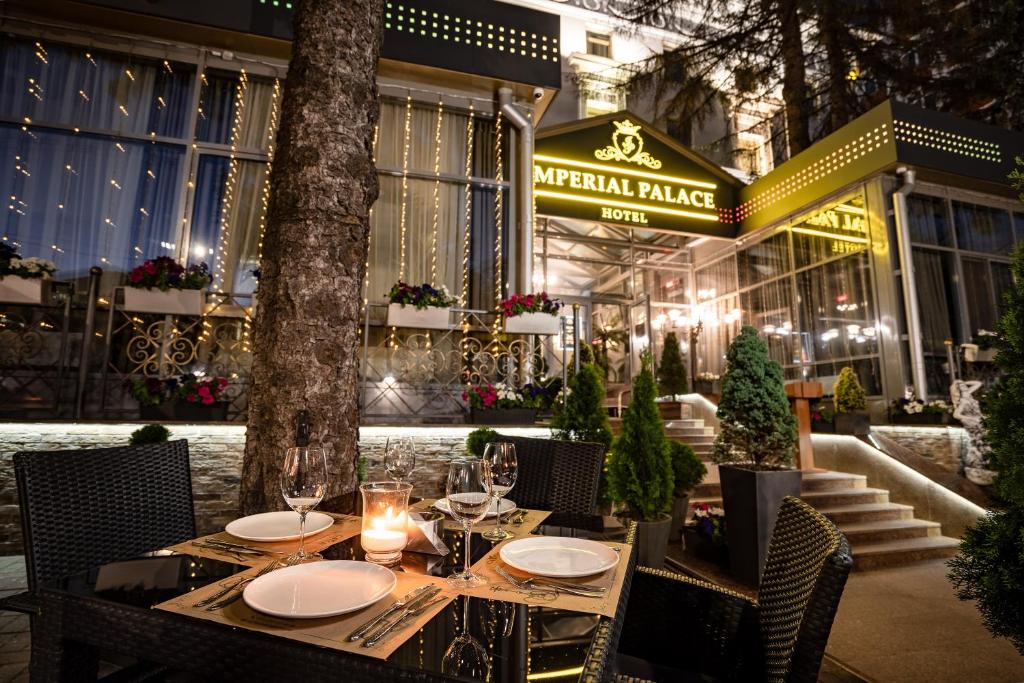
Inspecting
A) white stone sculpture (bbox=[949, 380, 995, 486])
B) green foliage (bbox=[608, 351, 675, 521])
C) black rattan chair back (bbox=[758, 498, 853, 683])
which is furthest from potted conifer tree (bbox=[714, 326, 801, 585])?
white stone sculpture (bbox=[949, 380, 995, 486])

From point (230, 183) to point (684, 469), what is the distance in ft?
19.9

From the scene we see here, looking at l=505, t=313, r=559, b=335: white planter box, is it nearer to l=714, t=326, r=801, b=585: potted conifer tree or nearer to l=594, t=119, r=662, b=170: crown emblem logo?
l=714, t=326, r=801, b=585: potted conifer tree

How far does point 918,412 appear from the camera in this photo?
21.8ft

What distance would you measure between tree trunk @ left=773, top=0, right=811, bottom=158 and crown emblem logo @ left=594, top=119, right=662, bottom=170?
8.35 feet

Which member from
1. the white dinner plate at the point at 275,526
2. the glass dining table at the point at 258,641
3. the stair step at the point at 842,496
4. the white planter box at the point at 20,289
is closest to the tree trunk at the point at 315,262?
the white dinner plate at the point at 275,526

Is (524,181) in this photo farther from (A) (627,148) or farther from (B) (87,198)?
(B) (87,198)

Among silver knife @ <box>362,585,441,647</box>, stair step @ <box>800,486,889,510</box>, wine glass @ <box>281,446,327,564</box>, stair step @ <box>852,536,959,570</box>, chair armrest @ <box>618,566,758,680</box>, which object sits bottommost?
stair step @ <box>852,536,959,570</box>

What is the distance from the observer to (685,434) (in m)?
7.00

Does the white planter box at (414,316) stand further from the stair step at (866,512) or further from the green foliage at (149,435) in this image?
the stair step at (866,512)

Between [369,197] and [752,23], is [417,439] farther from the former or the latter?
[752,23]

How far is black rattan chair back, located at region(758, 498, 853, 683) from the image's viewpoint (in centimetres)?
94

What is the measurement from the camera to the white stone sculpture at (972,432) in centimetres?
493

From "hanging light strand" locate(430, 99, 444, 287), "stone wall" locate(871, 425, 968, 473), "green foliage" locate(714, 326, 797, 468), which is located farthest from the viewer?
"hanging light strand" locate(430, 99, 444, 287)

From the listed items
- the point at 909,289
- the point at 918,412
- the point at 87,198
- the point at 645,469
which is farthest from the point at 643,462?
the point at 87,198
